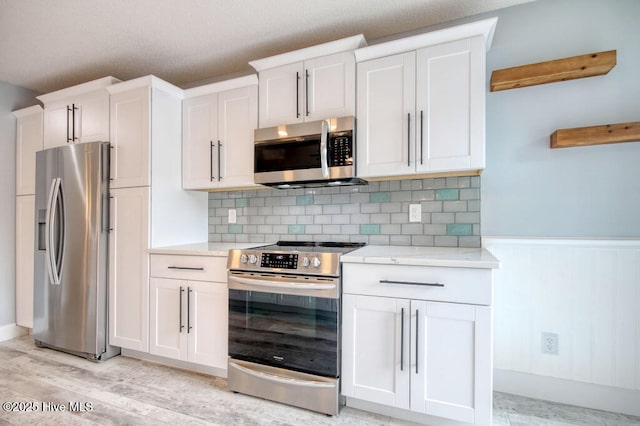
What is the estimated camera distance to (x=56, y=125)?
2.88 meters

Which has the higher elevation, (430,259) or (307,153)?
(307,153)

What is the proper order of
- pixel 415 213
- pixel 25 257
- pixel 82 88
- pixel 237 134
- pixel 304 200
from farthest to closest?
1. pixel 25 257
2. pixel 82 88
3. pixel 304 200
4. pixel 237 134
5. pixel 415 213

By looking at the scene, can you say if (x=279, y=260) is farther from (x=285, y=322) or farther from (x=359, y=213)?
(x=359, y=213)

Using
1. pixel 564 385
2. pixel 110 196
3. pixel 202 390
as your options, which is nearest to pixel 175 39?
pixel 110 196

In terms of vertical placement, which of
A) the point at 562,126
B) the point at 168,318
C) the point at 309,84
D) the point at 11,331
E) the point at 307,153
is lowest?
the point at 11,331

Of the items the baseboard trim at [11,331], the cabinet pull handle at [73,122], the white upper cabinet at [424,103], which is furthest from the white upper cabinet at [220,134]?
the baseboard trim at [11,331]

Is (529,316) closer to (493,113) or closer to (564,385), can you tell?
(564,385)

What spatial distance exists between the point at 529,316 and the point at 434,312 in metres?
0.80

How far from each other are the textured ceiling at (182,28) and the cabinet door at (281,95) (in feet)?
0.98

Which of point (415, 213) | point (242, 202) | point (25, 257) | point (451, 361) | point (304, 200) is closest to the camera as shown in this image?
point (451, 361)

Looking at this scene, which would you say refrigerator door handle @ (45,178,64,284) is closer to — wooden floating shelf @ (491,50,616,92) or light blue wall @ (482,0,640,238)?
light blue wall @ (482,0,640,238)

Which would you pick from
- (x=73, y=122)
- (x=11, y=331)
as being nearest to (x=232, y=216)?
(x=73, y=122)

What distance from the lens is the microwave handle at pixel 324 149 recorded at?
2.07 m

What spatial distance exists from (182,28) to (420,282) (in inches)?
94.0
